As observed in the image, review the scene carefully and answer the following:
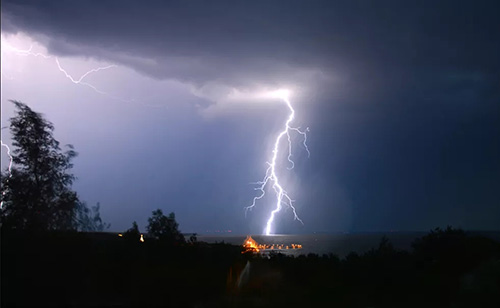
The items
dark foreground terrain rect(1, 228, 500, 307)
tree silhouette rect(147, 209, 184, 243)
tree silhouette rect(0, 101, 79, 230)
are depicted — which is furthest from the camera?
tree silhouette rect(147, 209, 184, 243)

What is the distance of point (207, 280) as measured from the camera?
51.7 feet

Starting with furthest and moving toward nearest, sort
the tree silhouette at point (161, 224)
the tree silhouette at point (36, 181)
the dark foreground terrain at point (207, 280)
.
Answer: the tree silhouette at point (161, 224)
the tree silhouette at point (36, 181)
the dark foreground terrain at point (207, 280)

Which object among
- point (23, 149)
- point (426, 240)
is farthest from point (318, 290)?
point (23, 149)

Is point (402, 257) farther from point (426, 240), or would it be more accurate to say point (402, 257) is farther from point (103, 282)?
point (103, 282)

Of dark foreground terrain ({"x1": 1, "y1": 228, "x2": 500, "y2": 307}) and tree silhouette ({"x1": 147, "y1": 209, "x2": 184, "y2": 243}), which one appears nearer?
dark foreground terrain ({"x1": 1, "y1": 228, "x2": 500, "y2": 307})

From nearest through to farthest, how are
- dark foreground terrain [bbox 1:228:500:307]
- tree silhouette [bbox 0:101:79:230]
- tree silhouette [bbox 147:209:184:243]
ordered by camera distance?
dark foreground terrain [bbox 1:228:500:307], tree silhouette [bbox 0:101:79:230], tree silhouette [bbox 147:209:184:243]

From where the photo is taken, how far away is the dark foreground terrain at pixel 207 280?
1356 cm

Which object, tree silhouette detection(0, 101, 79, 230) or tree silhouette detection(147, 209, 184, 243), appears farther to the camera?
tree silhouette detection(147, 209, 184, 243)

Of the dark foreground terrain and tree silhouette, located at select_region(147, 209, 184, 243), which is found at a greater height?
tree silhouette, located at select_region(147, 209, 184, 243)

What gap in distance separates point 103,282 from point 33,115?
14.9 meters

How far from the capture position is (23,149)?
86.4 ft

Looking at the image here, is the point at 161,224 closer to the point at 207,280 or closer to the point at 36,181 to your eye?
the point at 36,181

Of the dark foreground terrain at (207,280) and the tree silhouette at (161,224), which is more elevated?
the tree silhouette at (161,224)

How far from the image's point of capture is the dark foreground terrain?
1356 cm
